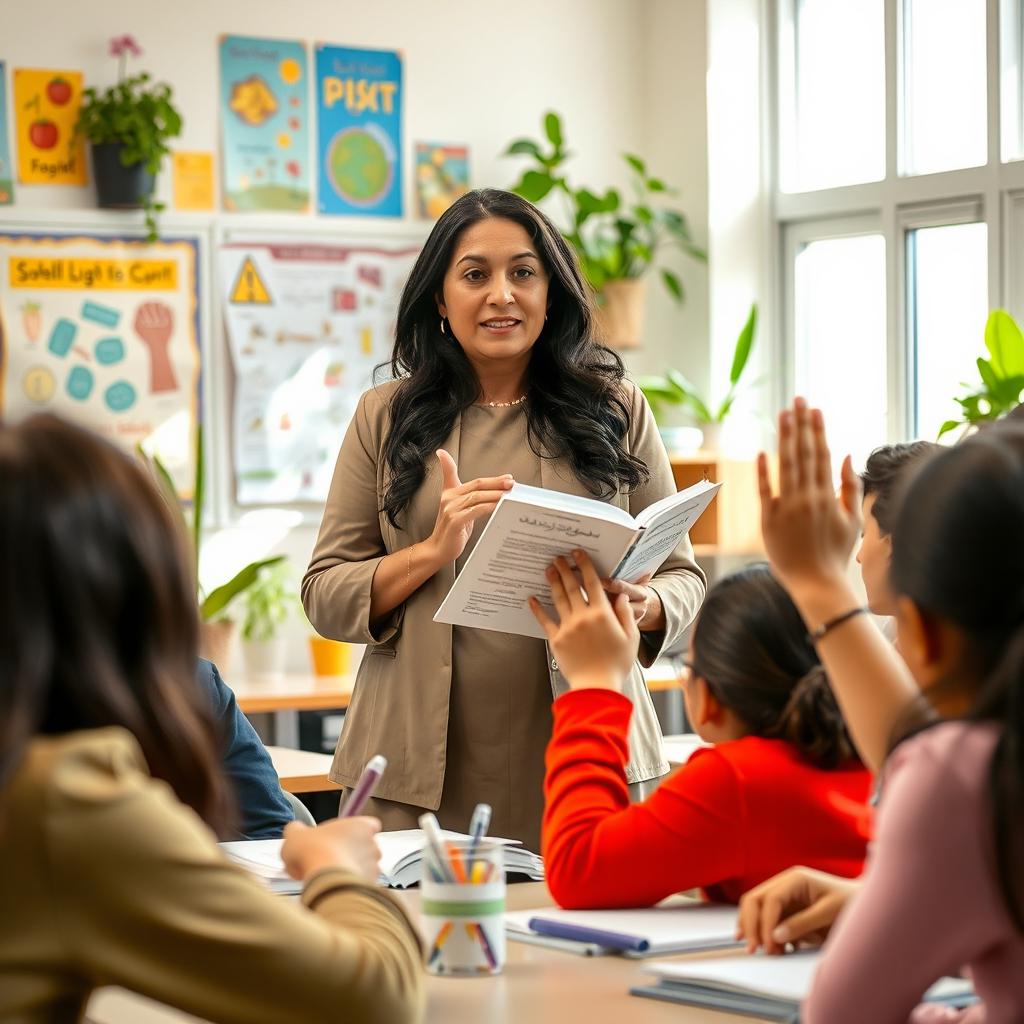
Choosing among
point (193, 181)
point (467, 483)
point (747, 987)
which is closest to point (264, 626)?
point (193, 181)

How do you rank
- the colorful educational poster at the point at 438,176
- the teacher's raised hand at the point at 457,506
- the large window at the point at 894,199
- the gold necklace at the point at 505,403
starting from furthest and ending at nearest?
1. the colorful educational poster at the point at 438,176
2. the large window at the point at 894,199
3. the gold necklace at the point at 505,403
4. the teacher's raised hand at the point at 457,506

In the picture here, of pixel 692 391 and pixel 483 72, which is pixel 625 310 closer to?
pixel 692 391

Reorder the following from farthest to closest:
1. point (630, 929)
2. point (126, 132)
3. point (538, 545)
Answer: point (126, 132) → point (538, 545) → point (630, 929)

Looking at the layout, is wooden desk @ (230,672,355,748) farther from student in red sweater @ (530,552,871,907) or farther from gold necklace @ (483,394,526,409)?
student in red sweater @ (530,552,871,907)

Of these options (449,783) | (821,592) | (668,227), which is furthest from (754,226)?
(821,592)

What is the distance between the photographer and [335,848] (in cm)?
125

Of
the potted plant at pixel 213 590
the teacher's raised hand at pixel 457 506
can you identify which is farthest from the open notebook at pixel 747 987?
the potted plant at pixel 213 590

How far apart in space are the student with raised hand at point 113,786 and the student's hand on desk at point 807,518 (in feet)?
1.43

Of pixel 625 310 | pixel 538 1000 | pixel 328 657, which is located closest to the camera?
pixel 538 1000

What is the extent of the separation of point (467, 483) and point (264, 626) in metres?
2.65

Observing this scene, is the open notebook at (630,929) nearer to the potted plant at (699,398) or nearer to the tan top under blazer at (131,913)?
the tan top under blazer at (131,913)

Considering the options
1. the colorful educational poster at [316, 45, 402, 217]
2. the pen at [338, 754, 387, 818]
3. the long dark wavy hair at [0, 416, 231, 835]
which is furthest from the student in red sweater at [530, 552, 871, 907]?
the colorful educational poster at [316, 45, 402, 217]

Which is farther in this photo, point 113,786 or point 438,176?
point 438,176

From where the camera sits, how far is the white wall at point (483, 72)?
4.57 meters
